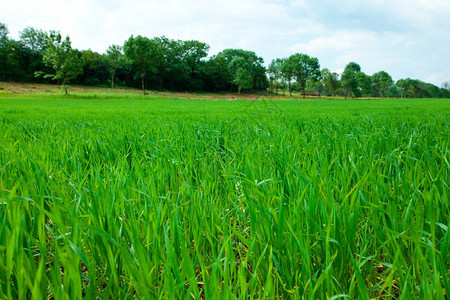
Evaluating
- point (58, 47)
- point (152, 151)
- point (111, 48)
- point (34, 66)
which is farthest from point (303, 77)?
point (152, 151)

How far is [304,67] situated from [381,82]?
46.7 meters

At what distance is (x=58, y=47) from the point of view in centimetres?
3894

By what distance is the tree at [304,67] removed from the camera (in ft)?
246

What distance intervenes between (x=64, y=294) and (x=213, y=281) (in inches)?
13.6

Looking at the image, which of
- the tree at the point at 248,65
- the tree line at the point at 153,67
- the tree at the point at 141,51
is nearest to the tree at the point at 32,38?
the tree line at the point at 153,67

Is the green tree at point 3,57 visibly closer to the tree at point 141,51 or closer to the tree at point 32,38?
the tree at point 32,38

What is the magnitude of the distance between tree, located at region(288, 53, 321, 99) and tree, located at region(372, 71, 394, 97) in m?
41.5

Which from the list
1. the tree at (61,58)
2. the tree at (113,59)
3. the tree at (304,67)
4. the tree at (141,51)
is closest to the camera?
the tree at (61,58)

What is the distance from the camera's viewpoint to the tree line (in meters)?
53.3

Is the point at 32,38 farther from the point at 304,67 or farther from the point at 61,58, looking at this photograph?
the point at 304,67

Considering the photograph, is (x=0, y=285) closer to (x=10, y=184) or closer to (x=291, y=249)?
(x=291, y=249)

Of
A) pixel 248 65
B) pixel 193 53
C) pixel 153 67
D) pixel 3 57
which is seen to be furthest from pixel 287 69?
pixel 3 57

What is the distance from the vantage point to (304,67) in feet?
251

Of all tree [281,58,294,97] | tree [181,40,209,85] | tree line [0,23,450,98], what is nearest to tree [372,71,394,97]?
tree line [0,23,450,98]
